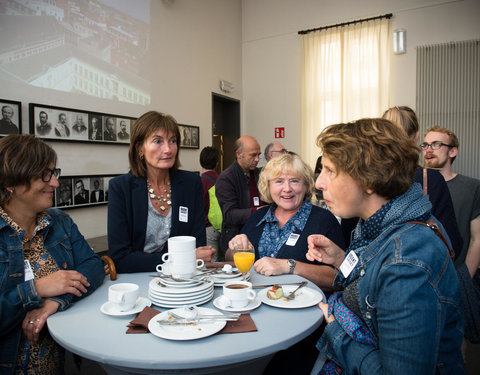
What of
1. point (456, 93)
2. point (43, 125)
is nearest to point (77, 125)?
point (43, 125)

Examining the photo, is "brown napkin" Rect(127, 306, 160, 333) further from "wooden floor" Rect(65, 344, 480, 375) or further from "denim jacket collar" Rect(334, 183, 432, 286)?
"wooden floor" Rect(65, 344, 480, 375)

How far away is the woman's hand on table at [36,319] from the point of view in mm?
1261

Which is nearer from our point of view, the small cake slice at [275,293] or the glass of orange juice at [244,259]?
the small cake slice at [275,293]

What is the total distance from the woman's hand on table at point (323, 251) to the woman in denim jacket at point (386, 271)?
0.30m

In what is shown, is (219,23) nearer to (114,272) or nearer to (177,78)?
(177,78)

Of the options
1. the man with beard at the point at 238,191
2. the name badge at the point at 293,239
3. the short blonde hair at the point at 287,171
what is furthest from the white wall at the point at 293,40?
the name badge at the point at 293,239

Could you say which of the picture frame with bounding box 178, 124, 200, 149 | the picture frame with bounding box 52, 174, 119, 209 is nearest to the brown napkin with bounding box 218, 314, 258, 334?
the picture frame with bounding box 52, 174, 119, 209

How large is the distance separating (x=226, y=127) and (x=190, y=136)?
168cm

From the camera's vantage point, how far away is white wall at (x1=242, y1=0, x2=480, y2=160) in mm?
5734

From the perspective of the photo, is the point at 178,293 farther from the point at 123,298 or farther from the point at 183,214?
the point at 183,214

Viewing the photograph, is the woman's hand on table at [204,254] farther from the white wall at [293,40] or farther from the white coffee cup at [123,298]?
the white wall at [293,40]

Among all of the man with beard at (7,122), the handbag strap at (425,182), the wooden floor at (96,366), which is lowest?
the wooden floor at (96,366)

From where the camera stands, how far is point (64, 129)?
3740mm

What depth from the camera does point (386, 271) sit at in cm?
91
